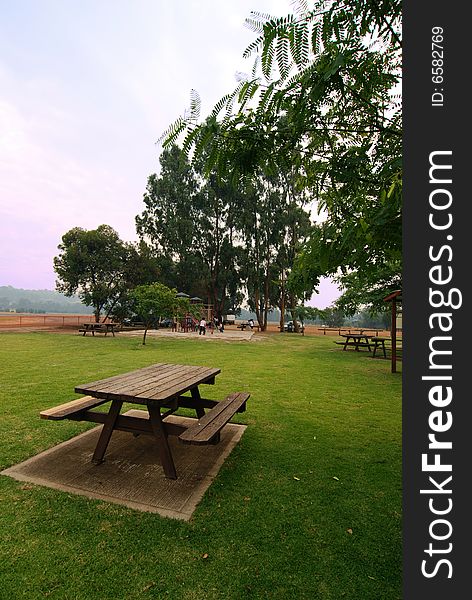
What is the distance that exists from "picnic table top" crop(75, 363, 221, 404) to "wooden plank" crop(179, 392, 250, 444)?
37cm

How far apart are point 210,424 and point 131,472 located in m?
1.00

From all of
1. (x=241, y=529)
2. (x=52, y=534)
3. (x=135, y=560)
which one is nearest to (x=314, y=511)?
(x=241, y=529)

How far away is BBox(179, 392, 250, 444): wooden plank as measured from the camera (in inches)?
114

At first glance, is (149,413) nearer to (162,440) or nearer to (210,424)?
(162,440)

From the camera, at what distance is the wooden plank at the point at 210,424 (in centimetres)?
289

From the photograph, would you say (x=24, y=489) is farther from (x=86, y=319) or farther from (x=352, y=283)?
(x=86, y=319)

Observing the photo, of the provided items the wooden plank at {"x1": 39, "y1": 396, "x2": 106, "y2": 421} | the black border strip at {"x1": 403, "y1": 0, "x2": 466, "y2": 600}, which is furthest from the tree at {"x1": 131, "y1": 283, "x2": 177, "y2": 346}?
the black border strip at {"x1": 403, "y1": 0, "x2": 466, "y2": 600}

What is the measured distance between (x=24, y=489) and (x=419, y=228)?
3725 millimetres

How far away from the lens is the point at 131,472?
3.47m

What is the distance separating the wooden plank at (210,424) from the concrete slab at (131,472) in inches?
20.9

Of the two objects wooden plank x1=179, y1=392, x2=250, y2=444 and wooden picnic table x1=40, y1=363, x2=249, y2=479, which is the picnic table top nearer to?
wooden picnic table x1=40, y1=363, x2=249, y2=479

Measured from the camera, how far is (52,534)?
8.09ft

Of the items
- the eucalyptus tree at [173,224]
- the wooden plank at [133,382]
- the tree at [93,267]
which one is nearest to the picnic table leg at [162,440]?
the wooden plank at [133,382]

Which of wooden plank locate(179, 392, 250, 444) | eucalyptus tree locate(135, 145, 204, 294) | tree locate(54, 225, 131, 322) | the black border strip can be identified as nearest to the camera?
the black border strip
